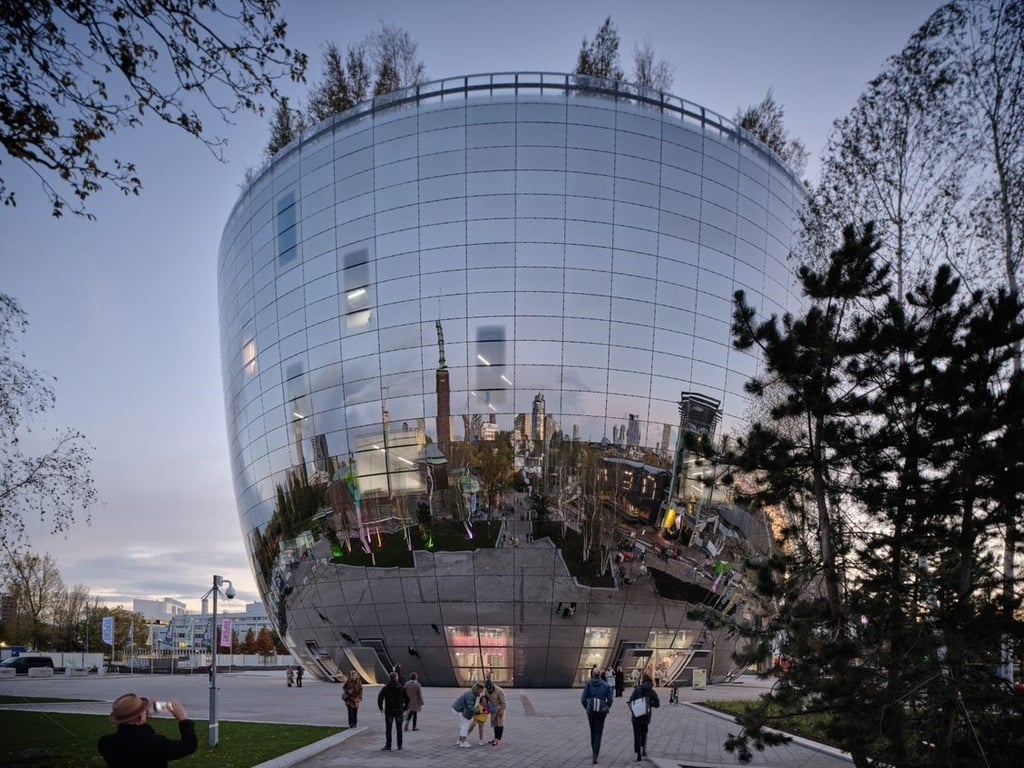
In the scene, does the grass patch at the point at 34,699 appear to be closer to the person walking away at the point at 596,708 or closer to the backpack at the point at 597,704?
the person walking away at the point at 596,708

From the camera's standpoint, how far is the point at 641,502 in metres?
30.3

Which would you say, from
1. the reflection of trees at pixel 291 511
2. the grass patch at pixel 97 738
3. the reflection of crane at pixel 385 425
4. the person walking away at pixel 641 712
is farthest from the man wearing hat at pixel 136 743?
the reflection of trees at pixel 291 511

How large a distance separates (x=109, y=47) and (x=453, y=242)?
2560 cm

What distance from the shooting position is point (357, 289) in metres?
33.5

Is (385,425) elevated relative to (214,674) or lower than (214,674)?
elevated

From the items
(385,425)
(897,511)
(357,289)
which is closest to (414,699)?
(897,511)

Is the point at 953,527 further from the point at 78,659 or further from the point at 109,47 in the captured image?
the point at 78,659

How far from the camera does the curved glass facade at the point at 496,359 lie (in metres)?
30.4

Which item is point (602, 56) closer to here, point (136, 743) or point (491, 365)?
point (491, 365)

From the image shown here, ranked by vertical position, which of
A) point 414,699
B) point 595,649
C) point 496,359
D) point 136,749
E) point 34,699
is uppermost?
point 496,359

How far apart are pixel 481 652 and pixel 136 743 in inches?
1070

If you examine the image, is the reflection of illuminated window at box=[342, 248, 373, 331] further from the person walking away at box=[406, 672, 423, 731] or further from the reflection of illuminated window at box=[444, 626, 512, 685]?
the person walking away at box=[406, 672, 423, 731]

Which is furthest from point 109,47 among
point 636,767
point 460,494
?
point 460,494

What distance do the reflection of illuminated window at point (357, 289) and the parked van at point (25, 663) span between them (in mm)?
44632
